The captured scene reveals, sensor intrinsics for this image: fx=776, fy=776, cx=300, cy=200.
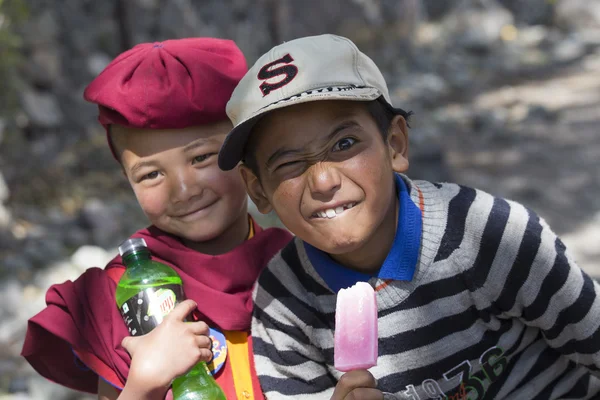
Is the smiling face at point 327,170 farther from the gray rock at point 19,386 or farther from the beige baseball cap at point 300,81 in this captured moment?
the gray rock at point 19,386

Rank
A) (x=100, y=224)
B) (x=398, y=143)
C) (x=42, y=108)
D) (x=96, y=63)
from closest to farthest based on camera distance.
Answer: (x=398, y=143)
(x=100, y=224)
(x=42, y=108)
(x=96, y=63)

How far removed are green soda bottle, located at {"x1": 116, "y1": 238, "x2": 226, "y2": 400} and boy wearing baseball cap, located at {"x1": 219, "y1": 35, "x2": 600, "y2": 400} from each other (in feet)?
0.61

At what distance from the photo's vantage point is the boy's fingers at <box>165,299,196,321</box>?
85.4 inches

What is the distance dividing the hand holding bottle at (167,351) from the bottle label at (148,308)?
3cm

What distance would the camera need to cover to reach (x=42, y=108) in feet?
21.7

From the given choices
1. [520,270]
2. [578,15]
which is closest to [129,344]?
[520,270]

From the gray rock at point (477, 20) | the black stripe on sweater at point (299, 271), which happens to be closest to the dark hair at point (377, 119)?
the black stripe on sweater at point (299, 271)

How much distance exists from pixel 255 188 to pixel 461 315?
69 centimetres

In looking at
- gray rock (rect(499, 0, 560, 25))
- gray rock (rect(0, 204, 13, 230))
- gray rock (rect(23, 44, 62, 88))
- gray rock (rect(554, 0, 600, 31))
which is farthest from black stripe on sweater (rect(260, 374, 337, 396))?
gray rock (rect(499, 0, 560, 25))

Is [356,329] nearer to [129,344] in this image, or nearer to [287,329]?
[287,329]

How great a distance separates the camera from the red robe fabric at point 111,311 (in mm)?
2279

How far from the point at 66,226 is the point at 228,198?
3.67 m

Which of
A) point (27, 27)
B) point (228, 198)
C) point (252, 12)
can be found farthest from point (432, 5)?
point (228, 198)

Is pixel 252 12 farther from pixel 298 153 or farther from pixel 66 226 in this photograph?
pixel 298 153
